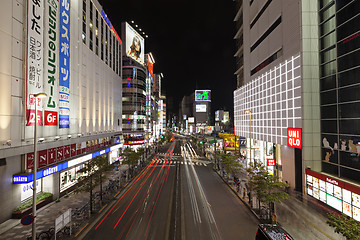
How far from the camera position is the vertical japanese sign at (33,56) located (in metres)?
17.0

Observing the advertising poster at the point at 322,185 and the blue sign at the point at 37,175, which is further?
the advertising poster at the point at 322,185

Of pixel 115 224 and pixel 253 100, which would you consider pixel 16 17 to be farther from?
pixel 253 100

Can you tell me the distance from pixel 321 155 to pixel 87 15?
131ft

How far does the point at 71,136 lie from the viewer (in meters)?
25.0

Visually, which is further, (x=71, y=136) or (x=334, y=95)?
(x=71, y=136)

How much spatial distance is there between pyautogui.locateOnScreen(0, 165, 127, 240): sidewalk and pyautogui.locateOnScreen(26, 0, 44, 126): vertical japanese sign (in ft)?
27.7

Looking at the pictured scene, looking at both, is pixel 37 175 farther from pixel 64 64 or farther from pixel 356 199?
pixel 356 199

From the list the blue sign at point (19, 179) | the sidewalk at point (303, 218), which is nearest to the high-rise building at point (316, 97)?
the sidewalk at point (303, 218)

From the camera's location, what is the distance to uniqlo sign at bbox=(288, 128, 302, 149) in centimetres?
2236

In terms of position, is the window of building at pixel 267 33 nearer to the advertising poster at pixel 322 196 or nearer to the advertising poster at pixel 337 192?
the advertising poster at pixel 337 192

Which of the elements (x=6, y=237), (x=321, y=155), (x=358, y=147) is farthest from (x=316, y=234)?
(x=6, y=237)

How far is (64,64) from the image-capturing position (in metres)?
23.1

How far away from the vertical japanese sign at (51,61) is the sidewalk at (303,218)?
23.6 metres

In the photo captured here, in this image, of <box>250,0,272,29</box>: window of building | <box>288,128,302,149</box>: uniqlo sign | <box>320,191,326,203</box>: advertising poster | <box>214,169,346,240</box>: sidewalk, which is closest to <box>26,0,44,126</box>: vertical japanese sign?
<box>214,169,346,240</box>: sidewalk
